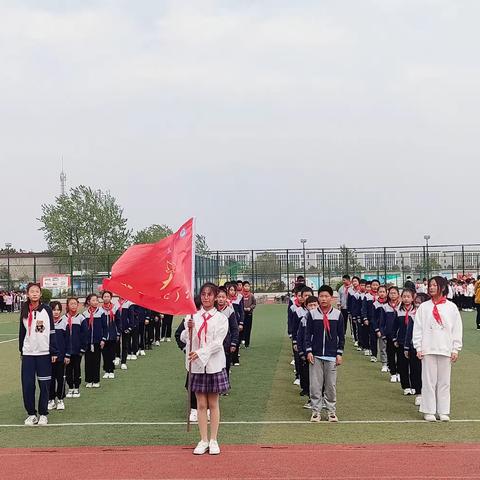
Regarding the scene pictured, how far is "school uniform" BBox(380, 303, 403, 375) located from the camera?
13.8 meters

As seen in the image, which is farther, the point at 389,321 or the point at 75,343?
the point at 389,321

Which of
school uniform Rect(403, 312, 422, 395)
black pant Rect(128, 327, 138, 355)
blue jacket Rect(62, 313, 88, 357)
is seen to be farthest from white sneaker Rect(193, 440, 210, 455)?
black pant Rect(128, 327, 138, 355)

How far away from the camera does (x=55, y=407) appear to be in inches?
463

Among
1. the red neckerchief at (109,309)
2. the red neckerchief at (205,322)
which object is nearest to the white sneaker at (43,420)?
the red neckerchief at (205,322)

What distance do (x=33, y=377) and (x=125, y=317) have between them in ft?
22.7

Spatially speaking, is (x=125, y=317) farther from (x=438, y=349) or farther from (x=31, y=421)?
(x=438, y=349)

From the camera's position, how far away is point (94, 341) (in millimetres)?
13891

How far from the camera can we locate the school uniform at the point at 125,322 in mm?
16594

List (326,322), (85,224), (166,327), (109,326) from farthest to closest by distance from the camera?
(85,224), (166,327), (109,326), (326,322)

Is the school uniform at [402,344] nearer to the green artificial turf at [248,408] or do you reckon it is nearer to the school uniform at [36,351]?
the green artificial turf at [248,408]

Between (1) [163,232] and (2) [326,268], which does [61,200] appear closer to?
(1) [163,232]

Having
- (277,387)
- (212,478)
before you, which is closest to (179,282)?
(212,478)

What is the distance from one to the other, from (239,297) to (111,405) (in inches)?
250

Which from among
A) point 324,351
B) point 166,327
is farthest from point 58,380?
point 166,327
